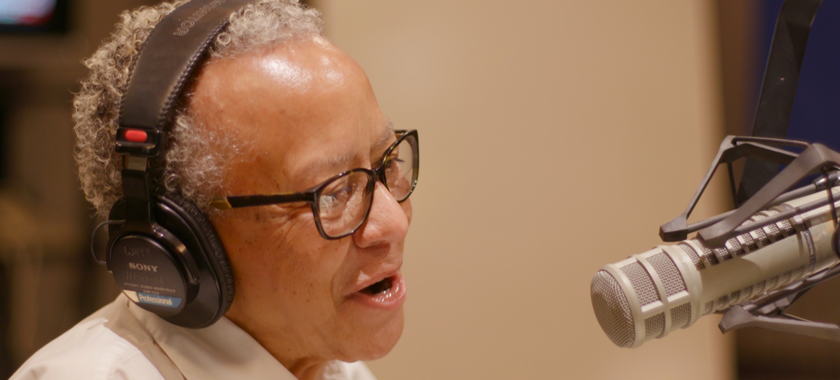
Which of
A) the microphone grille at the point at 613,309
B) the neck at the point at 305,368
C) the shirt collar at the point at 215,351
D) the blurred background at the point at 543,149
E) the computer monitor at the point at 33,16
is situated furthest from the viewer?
the computer monitor at the point at 33,16

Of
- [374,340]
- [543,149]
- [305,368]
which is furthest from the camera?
[543,149]

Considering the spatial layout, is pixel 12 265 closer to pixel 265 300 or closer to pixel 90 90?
pixel 90 90

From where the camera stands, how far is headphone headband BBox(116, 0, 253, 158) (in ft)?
2.77

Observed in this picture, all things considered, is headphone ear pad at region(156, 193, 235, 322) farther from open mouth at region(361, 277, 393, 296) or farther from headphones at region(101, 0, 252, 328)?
open mouth at region(361, 277, 393, 296)

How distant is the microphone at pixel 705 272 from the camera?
2.45ft

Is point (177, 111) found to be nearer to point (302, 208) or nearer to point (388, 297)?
point (302, 208)

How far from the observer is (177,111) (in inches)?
35.0

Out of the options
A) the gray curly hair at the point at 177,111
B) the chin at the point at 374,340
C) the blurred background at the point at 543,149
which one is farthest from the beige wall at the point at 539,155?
the chin at the point at 374,340

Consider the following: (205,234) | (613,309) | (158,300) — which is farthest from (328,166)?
(613,309)

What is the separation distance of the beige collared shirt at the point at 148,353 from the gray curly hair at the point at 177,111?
0.64ft

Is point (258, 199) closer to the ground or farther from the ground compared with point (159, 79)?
closer to the ground

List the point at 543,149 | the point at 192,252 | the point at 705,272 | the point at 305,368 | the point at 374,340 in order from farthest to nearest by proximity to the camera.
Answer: the point at 543,149
the point at 305,368
the point at 374,340
the point at 192,252
the point at 705,272

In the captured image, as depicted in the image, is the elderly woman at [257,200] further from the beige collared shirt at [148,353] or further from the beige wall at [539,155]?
the beige wall at [539,155]

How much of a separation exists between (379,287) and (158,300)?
0.34m
